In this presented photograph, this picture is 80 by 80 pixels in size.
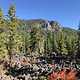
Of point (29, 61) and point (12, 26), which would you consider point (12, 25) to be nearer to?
point (12, 26)

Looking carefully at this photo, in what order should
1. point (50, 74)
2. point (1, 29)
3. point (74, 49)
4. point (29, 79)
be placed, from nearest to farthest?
point (29, 79) < point (50, 74) < point (1, 29) < point (74, 49)

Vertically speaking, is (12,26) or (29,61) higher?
(12,26)

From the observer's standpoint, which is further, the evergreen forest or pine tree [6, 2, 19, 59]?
pine tree [6, 2, 19, 59]

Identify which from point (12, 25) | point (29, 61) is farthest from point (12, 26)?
point (29, 61)

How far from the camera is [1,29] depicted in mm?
18094

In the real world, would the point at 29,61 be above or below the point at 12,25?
below

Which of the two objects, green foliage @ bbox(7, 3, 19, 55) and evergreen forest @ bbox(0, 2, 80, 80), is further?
green foliage @ bbox(7, 3, 19, 55)

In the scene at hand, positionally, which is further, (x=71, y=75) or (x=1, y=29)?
(x=1, y=29)

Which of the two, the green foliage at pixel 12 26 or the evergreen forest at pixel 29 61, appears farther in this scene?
the green foliage at pixel 12 26

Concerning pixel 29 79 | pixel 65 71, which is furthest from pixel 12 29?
pixel 65 71

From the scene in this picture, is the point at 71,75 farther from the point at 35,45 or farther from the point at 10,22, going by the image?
the point at 35,45

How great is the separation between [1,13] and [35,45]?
684 inches

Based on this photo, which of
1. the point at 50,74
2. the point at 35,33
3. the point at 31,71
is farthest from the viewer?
the point at 35,33

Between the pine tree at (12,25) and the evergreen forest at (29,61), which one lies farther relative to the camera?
the pine tree at (12,25)
